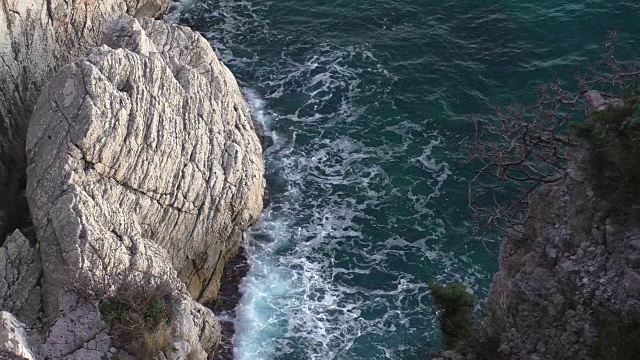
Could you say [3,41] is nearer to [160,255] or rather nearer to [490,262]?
[160,255]

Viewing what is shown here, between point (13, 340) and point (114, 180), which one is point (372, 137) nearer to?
point (114, 180)

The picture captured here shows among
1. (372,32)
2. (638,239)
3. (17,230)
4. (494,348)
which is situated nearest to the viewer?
(638,239)

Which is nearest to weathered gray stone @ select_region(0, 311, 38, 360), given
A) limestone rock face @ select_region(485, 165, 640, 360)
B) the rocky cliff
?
the rocky cliff

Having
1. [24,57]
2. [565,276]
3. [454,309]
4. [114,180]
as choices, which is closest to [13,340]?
[114,180]

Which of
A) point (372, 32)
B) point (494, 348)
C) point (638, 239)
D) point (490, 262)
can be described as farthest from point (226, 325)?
point (372, 32)

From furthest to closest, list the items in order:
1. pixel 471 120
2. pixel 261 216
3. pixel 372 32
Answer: pixel 372 32 → pixel 471 120 → pixel 261 216

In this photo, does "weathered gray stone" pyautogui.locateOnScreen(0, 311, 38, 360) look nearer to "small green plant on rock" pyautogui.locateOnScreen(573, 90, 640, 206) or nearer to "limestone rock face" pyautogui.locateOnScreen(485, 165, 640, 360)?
"limestone rock face" pyautogui.locateOnScreen(485, 165, 640, 360)

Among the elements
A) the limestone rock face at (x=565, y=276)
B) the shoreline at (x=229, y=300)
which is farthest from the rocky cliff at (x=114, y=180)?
the limestone rock face at (x=565, y=276)

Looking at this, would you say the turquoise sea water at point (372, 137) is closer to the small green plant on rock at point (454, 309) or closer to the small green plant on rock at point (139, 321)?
the small green plant on rock at point (139, 321)
